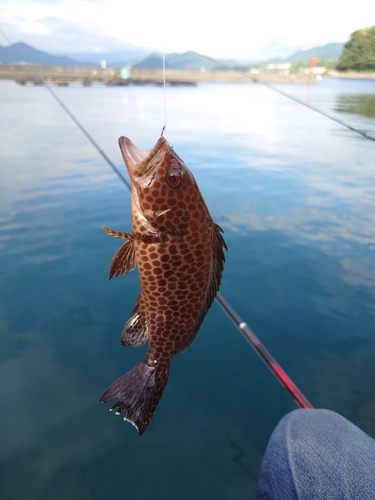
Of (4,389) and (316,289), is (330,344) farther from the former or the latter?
(4,389)

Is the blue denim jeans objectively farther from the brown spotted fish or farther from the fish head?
the fish head

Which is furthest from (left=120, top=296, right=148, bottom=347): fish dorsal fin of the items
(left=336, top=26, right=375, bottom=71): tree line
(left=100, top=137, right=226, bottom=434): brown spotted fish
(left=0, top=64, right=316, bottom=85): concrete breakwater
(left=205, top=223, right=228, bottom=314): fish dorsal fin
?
(left=336, top=26, right=375, bottom=71): tree line

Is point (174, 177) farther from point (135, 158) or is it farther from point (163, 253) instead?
point (163, 253)

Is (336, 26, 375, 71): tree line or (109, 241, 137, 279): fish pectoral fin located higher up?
(336, 26, 375, 71): tree line

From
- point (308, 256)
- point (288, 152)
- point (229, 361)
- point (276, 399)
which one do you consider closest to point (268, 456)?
point (276, 399)

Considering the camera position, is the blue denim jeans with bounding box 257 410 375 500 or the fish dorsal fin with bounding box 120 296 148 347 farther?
the fish dorsal fin with bounding box 120 296 148 347

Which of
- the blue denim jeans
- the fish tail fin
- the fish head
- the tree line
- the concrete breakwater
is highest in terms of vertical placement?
the tree line
